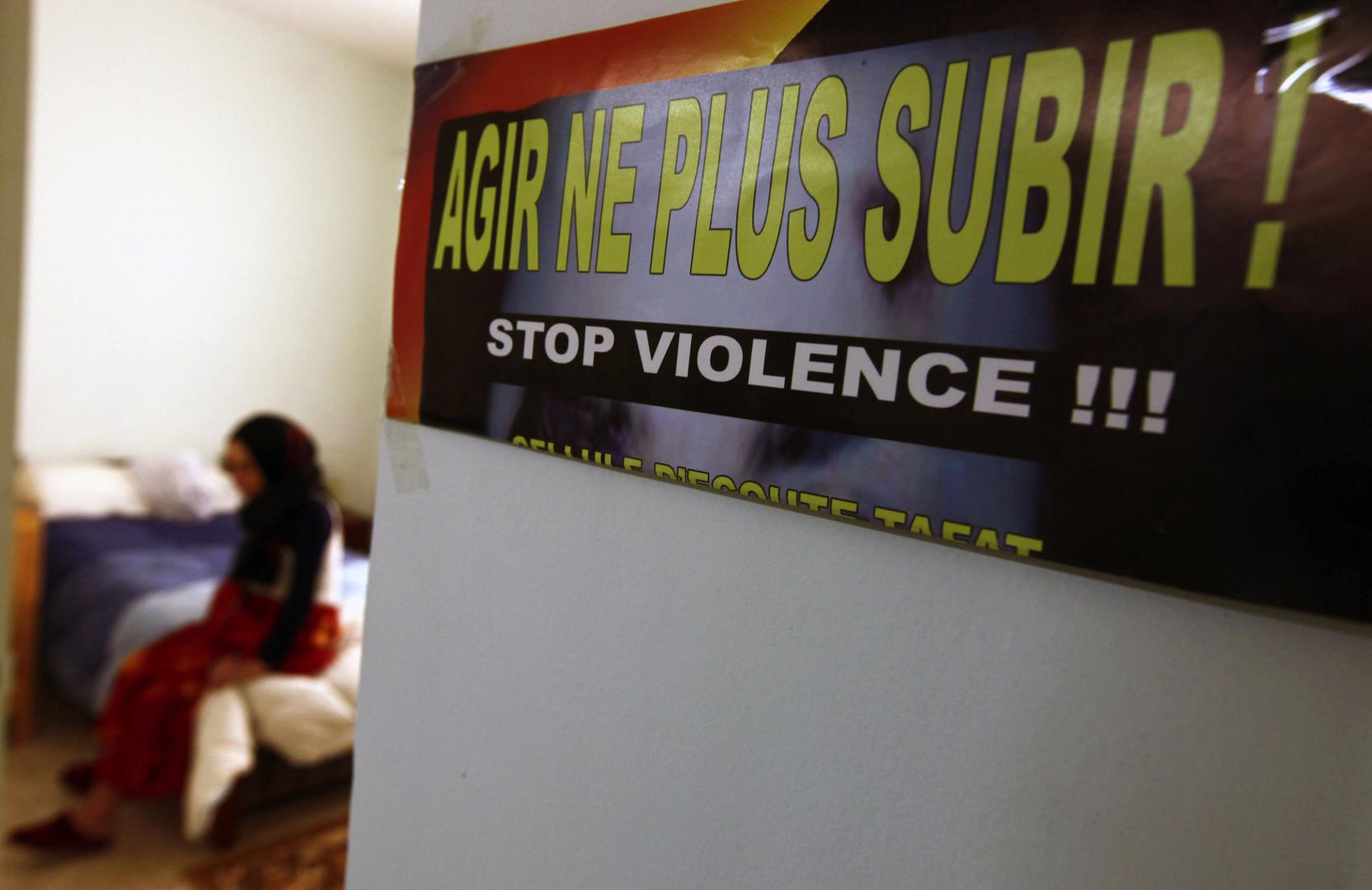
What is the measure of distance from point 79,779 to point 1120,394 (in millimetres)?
2858

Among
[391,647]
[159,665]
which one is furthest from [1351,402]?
[159,665]

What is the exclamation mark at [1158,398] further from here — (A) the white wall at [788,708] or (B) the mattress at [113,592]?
(B) the mattress at [113,592]

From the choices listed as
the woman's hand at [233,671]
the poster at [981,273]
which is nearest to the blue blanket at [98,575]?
the woman's hand at [233,671]

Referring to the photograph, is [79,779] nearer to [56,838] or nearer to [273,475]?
[56,838]

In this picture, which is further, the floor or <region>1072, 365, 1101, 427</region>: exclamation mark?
the floor

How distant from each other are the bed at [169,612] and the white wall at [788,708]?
1413 mm

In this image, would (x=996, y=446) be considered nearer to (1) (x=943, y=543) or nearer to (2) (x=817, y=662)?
(1) (x=943, y=543)


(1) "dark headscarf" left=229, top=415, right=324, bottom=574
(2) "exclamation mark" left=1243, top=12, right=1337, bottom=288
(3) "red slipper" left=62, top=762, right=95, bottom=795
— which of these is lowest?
(3) "red slipper" left=62, top=762, right=95, bottom=795

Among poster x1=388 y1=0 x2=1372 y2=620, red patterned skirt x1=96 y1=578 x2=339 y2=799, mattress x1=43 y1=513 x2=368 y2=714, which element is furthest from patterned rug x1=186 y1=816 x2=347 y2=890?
poster x1=388 y1=0 x2=1372 y2=620

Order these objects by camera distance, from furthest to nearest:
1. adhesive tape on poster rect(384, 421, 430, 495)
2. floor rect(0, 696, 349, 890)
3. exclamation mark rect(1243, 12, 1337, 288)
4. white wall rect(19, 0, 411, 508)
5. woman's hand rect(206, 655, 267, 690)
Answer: white wall rect(19, 0, 411, 508) < woman's hand rect(206, 655, 267, 690) < floor rect(0, 696, 349, 890) < adhesive tape on poster rect(384, 421, 430, 495) < exclamation mark rect(1243, 12, 1337, 288)

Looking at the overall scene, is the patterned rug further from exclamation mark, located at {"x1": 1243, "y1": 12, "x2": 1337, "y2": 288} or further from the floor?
exclamation mark, located at {"x1": 1243, "y1": 12, "x2": 1337, "y2": 288}

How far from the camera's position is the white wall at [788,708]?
16.6 inches

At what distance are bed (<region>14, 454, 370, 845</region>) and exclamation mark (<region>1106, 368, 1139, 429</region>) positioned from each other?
7.22 feet

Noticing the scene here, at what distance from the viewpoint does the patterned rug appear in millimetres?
2025
